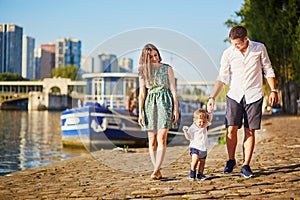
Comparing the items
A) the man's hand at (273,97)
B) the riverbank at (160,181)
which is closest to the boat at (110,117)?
the riverbank at (160,181)

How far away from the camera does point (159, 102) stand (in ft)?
19.7

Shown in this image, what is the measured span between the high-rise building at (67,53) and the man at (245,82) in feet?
320

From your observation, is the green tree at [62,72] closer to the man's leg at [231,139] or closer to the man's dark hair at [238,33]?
the man's leg at [231,139]

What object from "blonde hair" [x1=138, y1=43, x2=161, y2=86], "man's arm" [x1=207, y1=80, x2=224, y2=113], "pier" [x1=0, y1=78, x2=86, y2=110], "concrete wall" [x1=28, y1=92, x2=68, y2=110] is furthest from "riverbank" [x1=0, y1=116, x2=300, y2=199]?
"concrete wall" [x1=28, y1=92, x2=68, y2=110]

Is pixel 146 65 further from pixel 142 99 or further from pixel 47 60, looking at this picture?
pixel 47 60

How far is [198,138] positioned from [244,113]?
68cm

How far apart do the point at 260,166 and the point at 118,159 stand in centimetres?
347

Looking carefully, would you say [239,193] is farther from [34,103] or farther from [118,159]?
[34,103]

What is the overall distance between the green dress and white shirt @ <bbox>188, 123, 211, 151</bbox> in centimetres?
30

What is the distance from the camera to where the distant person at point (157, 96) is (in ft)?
19.5

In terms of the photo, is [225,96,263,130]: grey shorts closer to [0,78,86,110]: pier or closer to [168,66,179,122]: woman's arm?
[168,66,179,122]: woman's arm

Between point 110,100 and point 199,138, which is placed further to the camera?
point 110,100

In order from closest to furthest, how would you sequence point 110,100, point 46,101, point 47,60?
1. point 110,100
2. point 47,60
3. point 46,101

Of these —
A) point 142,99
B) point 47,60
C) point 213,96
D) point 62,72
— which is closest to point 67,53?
point 62,72
